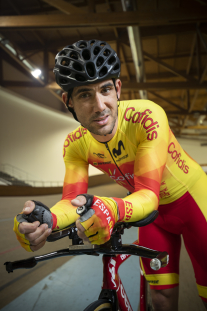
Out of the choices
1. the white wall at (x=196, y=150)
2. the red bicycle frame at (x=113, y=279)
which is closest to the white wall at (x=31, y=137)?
the red bicycle frame at (x=113, y=279)

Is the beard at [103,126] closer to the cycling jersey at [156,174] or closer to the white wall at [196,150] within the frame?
the cycling jersey at [156,174]

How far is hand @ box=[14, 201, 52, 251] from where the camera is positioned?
2.60 ft

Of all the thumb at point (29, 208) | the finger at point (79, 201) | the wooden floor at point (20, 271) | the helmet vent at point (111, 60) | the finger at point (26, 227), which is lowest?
the wooden floor at point (20, 271)

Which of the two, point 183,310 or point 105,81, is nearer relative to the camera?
point 105,81

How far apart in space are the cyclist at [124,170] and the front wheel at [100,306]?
0.41 meters

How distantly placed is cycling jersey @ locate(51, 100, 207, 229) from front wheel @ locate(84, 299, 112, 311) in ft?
1.34

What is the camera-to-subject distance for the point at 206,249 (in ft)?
4.45

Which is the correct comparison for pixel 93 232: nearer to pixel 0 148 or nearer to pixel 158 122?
pixel 158 122

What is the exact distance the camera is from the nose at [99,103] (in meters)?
1.12

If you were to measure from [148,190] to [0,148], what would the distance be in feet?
4.37

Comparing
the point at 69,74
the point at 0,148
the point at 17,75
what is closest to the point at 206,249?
the point at 69,74

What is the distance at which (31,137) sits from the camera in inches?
82.3

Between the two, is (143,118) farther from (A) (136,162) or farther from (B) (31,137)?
(B) (31,137)

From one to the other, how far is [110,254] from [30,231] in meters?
0.48
